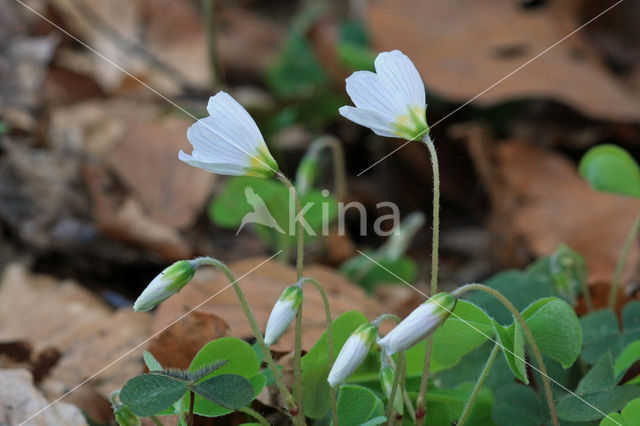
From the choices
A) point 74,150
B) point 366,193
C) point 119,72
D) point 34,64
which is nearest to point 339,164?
point 366,193

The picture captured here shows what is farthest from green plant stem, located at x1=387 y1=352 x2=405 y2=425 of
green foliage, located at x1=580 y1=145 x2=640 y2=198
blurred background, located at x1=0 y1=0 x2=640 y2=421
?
green foliage, located at x1=580 y1=145 x2=640 y2=198

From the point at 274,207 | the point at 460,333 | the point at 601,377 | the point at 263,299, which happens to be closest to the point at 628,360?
the point at 601,377

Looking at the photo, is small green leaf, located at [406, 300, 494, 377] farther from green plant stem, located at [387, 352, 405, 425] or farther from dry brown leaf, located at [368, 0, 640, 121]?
dry brown leaf, located at [368, 0, 640, 121]

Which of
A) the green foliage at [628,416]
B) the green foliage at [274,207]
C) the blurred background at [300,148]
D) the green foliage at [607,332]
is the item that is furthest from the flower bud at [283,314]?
the green foliage at [274,207]

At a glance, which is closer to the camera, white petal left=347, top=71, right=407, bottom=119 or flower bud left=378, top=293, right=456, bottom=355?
flower bud left=378, top=293, right=456, bottom=355

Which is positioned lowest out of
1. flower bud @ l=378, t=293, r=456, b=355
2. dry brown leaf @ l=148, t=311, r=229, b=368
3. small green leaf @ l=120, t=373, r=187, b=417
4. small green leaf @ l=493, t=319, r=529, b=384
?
dry brown leaf @ l=148, t=311, r=229, b=368

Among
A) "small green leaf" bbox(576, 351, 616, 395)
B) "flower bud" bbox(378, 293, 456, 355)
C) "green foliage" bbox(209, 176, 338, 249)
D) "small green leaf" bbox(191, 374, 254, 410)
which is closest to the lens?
"flower bud" bbox(378, 293, 456, 355)

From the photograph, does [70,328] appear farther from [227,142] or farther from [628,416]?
[628,416]
